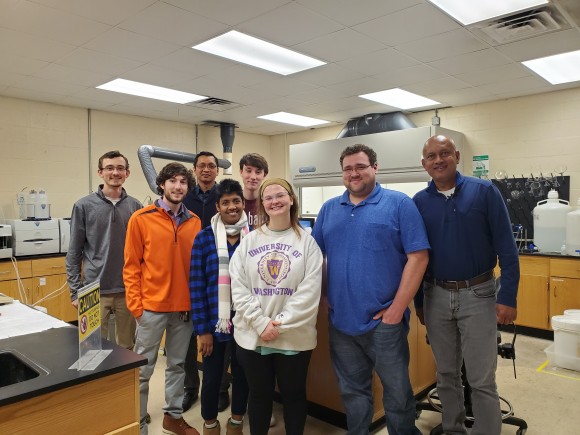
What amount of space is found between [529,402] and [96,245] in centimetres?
302

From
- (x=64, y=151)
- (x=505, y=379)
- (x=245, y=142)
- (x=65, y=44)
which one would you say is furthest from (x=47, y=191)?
(x=505, y=379)

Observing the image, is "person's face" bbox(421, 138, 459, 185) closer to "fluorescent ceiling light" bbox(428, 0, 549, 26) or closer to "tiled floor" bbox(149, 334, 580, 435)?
"fluorescent ceiling light" bbox(428, 0, 549, 26)

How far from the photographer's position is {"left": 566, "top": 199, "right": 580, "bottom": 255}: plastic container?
420cm

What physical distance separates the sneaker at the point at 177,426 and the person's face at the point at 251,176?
1359mm

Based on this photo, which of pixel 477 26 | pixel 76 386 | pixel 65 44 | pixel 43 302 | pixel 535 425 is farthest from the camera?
pixel 43 302

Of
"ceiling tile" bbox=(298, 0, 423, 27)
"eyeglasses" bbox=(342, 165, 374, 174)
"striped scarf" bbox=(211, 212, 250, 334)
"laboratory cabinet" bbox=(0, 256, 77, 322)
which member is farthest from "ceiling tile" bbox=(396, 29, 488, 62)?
"laboratory cabinet" bbox=(0, 256, 77, 322)

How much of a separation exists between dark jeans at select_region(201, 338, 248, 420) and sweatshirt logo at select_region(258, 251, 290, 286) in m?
0.53

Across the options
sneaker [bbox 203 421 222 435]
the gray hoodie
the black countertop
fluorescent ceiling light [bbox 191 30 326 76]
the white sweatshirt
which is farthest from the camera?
fluorescent ceiling light [bbox 191 30 326 76]

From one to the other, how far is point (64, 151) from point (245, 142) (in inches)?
114

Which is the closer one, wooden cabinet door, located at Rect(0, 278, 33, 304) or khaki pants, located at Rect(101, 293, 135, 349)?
khaki pants, located at Rect(101, 293, 135, 349)

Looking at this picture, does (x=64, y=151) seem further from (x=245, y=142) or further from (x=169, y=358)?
(x=169, y=358)

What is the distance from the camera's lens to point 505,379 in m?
3.21

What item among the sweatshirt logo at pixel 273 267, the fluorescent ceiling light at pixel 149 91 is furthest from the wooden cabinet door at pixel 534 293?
the fluorescent ceiling light at pixel 149 91

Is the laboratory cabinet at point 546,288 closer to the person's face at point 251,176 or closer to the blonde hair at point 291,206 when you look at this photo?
the person's face at point 251,176
